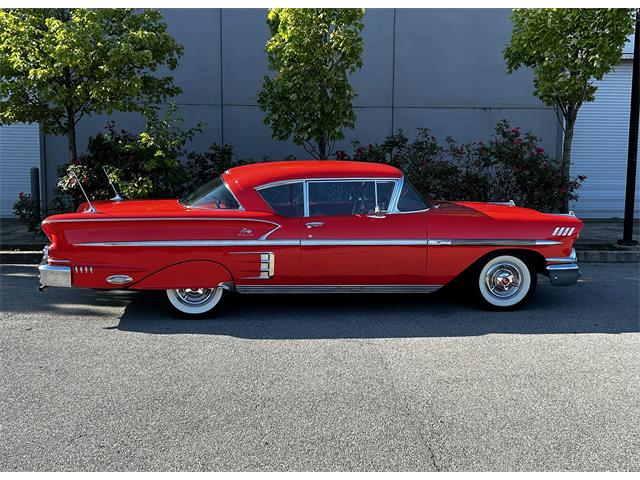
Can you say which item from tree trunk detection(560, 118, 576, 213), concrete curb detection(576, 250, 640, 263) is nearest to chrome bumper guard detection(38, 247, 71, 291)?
concrete curb detection(576, 250, 640, 263)

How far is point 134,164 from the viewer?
9516 millimetres

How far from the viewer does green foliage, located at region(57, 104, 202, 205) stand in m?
9.26

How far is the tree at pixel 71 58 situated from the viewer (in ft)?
28.5

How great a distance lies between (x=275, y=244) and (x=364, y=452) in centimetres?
288

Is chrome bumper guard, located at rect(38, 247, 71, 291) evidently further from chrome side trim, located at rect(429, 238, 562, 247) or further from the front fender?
chrome side trim, located at rect(429, 238, 562, 247)

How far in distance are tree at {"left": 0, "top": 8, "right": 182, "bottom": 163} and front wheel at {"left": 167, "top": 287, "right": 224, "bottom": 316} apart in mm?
4345

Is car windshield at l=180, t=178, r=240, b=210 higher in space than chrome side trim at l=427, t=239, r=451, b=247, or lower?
higher

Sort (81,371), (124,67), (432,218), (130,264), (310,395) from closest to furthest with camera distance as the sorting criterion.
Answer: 1. (310,395)
2. (81,371)
3. (130,264)
4. (432,218)
5. (124,67)

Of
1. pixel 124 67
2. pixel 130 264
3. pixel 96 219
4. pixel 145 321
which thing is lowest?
pixel 145 321

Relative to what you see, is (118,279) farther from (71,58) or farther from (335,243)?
(71,58)

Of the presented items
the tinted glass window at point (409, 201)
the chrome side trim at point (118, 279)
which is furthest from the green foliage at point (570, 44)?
the chrome side trim at point (118, 279)
